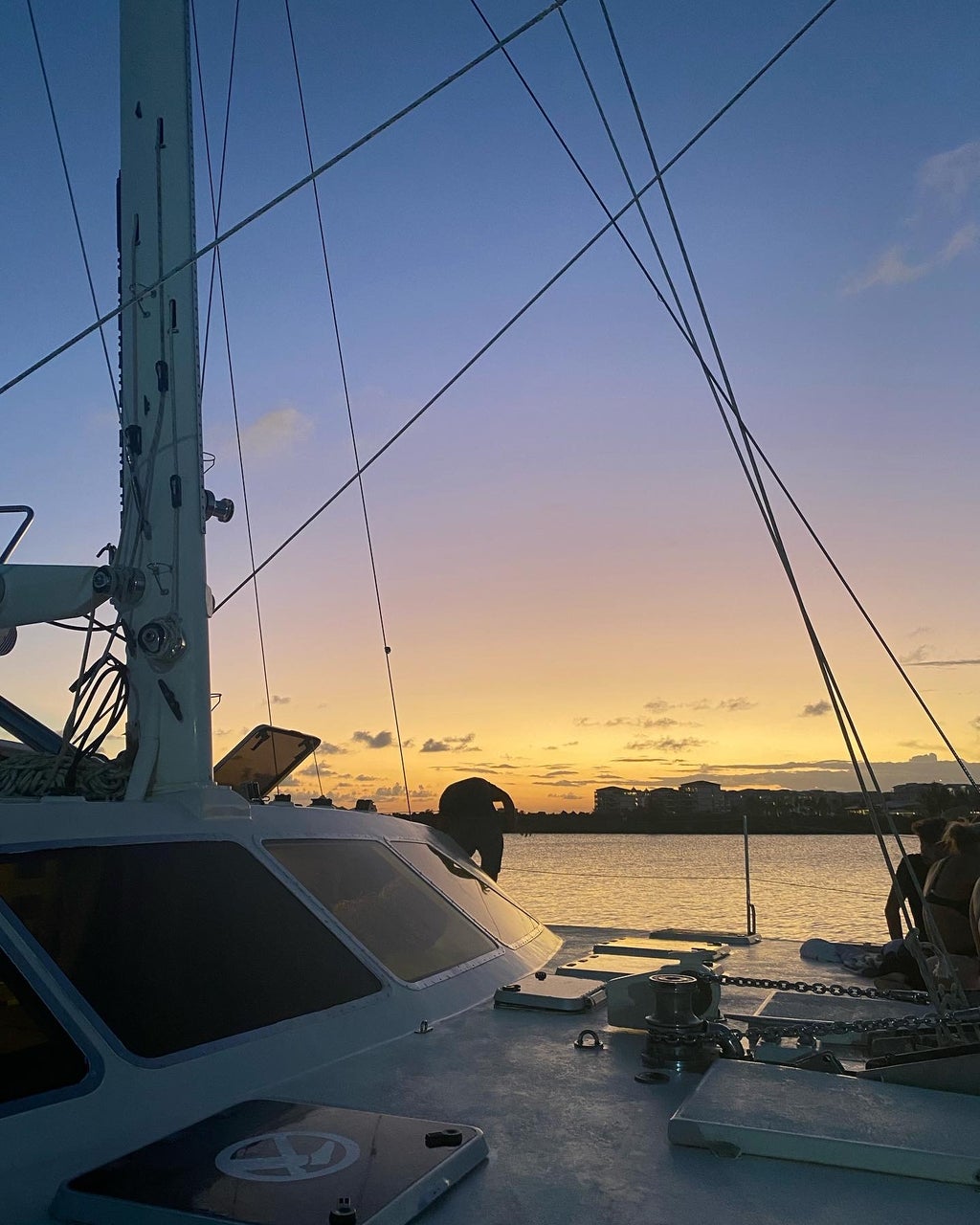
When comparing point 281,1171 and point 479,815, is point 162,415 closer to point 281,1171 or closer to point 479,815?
point 281,1171

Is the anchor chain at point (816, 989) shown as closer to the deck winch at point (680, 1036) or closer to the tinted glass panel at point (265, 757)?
the deck winch at point (680, 1036)

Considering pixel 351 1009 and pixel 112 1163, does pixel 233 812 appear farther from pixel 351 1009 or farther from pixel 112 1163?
pixel 112 1163

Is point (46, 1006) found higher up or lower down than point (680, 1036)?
higher up

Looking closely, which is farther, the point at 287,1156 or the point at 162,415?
the point at 162,415

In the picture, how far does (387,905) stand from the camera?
459 cm

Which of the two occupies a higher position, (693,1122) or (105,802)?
(105,802)

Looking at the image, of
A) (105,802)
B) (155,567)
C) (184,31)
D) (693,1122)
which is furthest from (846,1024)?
(184,31)

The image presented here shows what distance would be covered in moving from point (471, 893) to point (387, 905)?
3.41 ft

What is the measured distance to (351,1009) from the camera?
11.9 ft

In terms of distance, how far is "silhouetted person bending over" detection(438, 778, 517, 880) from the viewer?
8898mm

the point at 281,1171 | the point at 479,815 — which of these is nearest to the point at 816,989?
the point at 281,1171

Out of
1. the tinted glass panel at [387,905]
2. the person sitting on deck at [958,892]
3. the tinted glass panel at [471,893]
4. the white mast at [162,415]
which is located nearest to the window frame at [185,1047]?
the tinted glass panel at [387,905]

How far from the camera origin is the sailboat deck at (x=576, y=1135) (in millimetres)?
2158

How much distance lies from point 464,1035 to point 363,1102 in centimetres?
87
